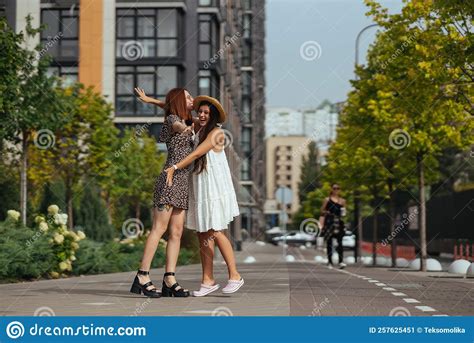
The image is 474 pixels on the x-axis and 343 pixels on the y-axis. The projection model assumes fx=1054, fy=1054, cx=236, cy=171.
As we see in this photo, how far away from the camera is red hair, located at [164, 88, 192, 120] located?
10.4 meters

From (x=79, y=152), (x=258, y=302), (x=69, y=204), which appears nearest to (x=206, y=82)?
(x=79, y=152)

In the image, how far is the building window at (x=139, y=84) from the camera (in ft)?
178

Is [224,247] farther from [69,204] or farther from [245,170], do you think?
[245,170]

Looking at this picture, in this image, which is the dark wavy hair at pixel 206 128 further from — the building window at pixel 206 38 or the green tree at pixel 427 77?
the building window at pixel 206 38

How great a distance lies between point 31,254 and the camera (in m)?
16.5

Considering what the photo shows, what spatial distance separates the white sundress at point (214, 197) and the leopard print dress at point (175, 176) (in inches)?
5.5

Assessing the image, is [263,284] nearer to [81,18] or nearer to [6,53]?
[6,53]

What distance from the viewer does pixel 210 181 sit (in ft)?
34.0

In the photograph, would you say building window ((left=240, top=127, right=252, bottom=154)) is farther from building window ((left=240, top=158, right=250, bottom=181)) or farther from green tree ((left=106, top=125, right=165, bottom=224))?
green tree ((left=106, top=125, right=165, bottom=224))

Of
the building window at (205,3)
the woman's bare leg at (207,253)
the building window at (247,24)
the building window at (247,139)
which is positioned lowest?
the woman's bare leg at (207,253)

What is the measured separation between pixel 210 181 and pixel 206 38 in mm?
44480

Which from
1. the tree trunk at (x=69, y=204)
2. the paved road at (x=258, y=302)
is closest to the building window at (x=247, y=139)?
the tree trunk at (x=69, y=204)

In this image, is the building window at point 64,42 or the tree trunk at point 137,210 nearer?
the tree trunk at point 137,210
